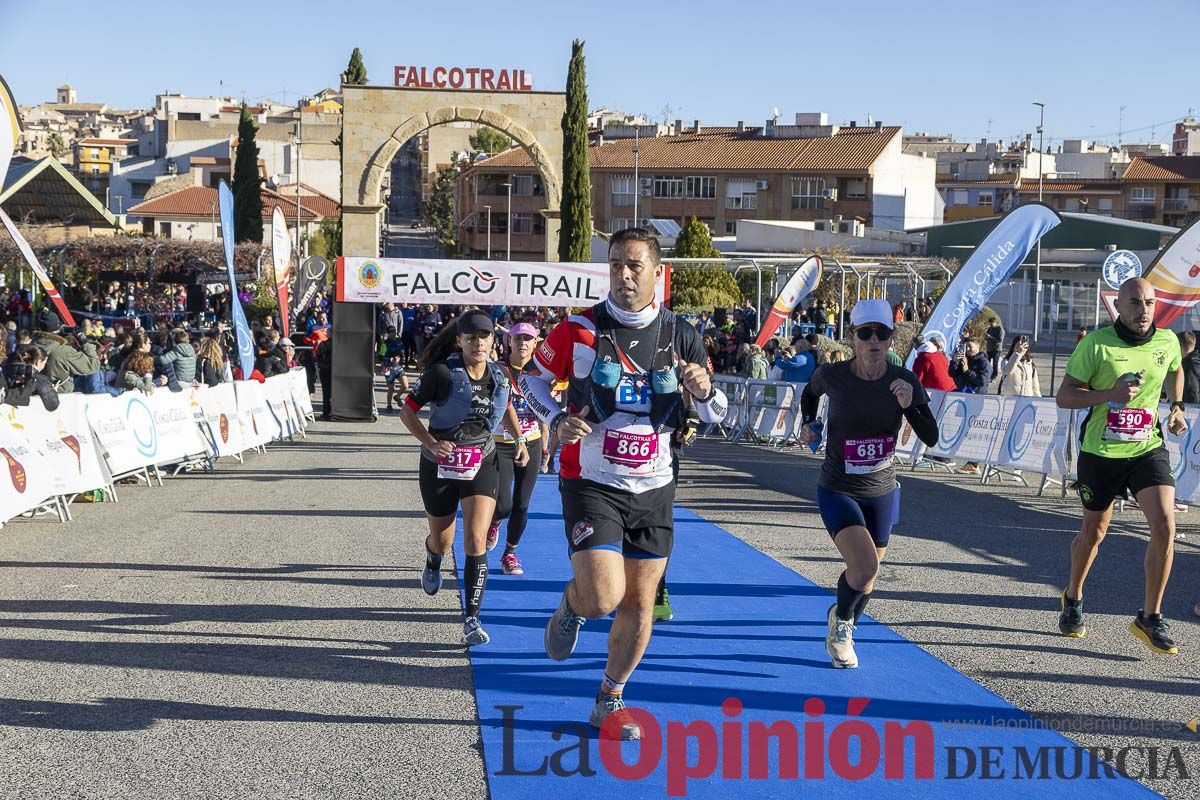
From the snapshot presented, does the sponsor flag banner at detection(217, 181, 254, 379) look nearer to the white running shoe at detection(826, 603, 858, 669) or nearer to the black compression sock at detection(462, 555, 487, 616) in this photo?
the black compression sock at detection(462, 555, 487, 616)

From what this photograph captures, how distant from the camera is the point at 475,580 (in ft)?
23.4

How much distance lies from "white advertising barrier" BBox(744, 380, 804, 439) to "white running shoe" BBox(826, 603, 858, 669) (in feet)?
44.7

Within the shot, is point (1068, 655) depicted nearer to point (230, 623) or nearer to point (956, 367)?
point (230, 623)

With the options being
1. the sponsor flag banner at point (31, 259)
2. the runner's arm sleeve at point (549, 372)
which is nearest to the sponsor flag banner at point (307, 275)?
the sponsor flag banner at point (31, 259)

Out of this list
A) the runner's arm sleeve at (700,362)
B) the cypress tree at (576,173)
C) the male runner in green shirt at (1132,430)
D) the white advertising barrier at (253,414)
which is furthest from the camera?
the cypress tree at (576,173)

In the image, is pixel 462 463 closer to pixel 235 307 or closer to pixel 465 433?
pixel 465 433

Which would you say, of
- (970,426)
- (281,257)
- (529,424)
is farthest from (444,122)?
(529,424)

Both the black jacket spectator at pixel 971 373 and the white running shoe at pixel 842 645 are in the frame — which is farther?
the black jacket spectator at pixel 971 373

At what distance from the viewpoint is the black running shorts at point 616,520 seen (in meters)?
5.22

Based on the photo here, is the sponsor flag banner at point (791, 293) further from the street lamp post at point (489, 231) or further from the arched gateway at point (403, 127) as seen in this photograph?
the street lamp post at point (489, 231)

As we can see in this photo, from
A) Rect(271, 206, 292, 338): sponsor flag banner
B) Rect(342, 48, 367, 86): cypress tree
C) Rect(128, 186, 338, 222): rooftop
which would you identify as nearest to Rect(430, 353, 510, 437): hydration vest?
Rect(271, 206, 292, 338): sponsor flag banner

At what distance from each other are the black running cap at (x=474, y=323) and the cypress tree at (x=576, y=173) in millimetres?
40732

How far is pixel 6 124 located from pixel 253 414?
5.72 metres

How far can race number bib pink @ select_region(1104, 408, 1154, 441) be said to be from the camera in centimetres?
707
